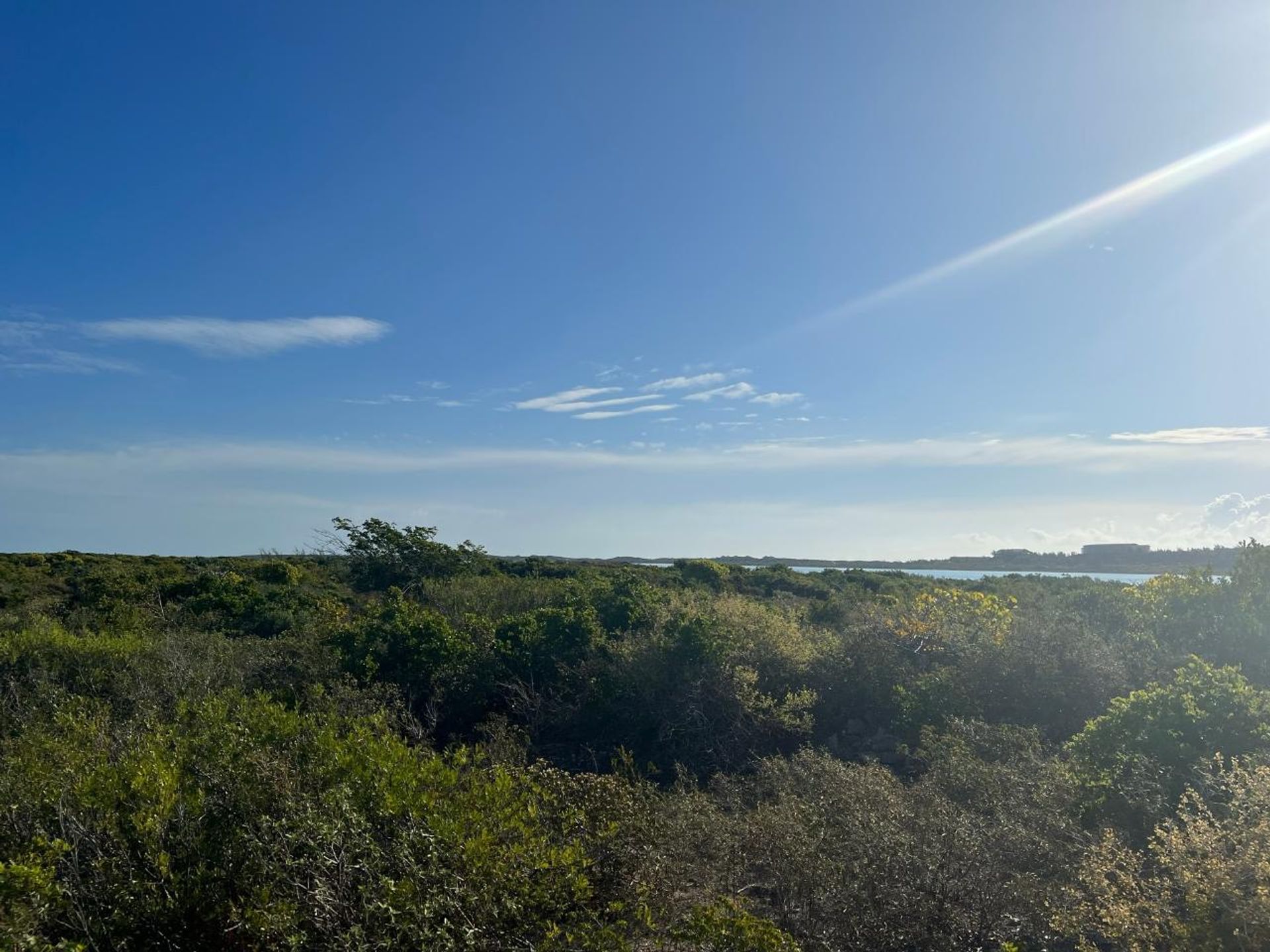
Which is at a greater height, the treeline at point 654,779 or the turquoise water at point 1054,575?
the turquoise water at point 1054,575

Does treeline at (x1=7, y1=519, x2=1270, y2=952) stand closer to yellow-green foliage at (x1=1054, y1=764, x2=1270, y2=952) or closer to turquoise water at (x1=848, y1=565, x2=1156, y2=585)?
yellow-green foliage at (x1=1054, y1=764, x2=1270, y2=952)

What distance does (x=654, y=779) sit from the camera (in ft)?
34.8

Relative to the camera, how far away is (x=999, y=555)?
46875mm

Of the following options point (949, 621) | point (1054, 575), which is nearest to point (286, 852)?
point (949, 621)

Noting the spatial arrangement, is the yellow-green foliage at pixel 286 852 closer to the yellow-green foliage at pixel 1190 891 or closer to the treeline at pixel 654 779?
the treeline at pixel 654 779

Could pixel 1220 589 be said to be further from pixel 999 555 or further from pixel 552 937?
pixel 999 555

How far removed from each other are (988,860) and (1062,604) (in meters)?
14.1

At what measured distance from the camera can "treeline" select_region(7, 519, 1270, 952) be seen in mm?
4727

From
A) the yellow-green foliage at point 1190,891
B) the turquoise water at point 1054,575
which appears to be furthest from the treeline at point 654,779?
the turquoise water at point 1054,575

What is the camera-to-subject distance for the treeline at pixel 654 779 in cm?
473

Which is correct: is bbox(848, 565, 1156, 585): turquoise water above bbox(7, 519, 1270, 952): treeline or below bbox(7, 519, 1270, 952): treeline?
above

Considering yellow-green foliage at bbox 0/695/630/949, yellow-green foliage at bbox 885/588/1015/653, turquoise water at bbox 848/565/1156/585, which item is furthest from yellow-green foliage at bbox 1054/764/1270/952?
turquoise water at bbox 848/565/1156/585

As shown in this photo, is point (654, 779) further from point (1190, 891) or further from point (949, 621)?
point (949, 621)

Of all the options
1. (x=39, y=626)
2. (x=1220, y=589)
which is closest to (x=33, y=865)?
(x=39, y=626)
